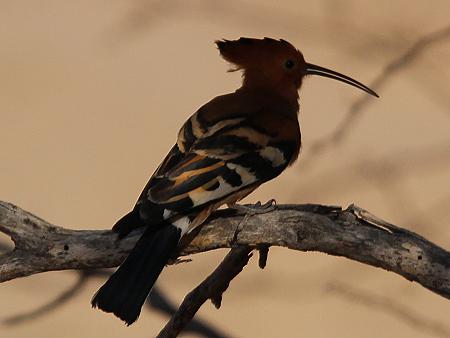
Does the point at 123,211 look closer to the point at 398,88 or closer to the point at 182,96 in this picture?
the point at 182,96

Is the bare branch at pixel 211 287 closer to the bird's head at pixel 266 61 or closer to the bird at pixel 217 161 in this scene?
the bird at pixel 217 161

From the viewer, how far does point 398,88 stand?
449 centimetres

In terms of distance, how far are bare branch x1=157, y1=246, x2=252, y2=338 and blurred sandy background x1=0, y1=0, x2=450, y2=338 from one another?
115 centimetres

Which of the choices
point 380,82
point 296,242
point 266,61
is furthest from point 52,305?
point 296,242

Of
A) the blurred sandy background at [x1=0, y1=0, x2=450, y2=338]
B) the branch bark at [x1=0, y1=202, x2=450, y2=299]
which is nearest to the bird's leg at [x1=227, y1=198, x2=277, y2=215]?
the branch bark at [x1=0, y1=202, x2=450, y2=299]

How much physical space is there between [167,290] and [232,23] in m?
1.26

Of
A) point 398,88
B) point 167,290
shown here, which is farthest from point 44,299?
point 398,88

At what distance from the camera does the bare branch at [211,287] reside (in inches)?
104

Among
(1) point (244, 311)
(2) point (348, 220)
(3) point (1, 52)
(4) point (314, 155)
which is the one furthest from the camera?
(3) point (1, 52)

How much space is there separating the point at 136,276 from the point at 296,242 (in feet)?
1.12

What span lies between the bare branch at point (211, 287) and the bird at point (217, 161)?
0.43 feet

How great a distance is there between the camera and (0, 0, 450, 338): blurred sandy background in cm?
389

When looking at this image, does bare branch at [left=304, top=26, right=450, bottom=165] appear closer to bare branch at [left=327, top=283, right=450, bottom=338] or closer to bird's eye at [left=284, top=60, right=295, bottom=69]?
bare branch at [left=327, top=283, right=450, bottom=338]

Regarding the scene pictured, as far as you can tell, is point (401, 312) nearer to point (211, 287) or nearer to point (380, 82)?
point (380, 82)
